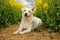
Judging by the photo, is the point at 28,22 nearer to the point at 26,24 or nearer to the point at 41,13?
the point at 26,24

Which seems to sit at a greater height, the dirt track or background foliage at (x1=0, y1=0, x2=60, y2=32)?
background foliage at (x1=0, y1=0, x2=60, y2=32)

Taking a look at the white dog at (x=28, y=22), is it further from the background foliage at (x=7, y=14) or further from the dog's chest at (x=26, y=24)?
the background foliage at (x=7, y=14)

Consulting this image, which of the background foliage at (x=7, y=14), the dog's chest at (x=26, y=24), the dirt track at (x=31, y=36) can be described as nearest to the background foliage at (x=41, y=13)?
the background foliage at (x=7, y=14)

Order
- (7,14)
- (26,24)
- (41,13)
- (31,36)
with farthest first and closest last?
(7,14)
(41,13)
(26,24)
(31,36)

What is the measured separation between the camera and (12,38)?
668cm

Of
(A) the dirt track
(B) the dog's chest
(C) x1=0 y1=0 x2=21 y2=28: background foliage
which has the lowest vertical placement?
(A) the dirt track

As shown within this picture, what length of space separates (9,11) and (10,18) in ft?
0.86

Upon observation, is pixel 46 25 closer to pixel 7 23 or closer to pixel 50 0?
pixel 50 0

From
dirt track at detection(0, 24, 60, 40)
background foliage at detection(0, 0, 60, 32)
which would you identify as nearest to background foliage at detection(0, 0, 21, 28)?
background foliage at detection(0, 0, 60, 32)

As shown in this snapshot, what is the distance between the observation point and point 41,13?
27.0ft

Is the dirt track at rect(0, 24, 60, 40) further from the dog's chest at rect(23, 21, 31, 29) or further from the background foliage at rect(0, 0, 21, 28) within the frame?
the background foliage at rect(0, 0, 21, 28)

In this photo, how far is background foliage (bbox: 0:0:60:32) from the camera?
24.0ft

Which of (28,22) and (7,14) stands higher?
(7,14)

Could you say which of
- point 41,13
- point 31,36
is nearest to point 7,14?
point 41,13
